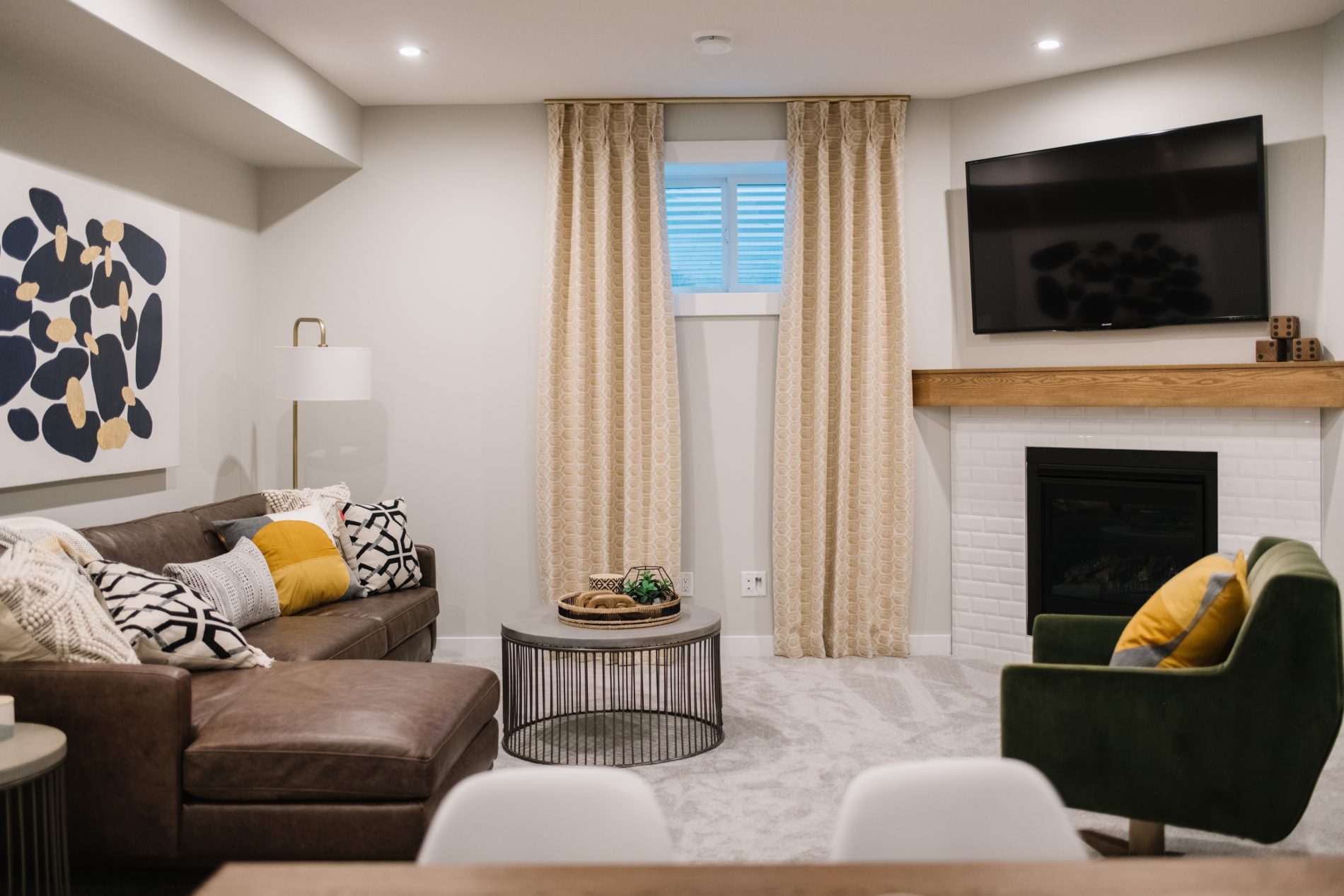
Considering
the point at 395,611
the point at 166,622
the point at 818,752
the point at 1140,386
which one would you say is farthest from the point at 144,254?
the point at 1140,386

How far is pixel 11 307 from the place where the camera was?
336 cm

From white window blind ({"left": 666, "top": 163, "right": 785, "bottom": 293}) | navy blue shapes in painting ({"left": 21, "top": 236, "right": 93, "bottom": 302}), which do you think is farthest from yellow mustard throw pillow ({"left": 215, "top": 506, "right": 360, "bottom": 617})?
white window blind ({"left": 666, "top": 163, "right": 785, "bottom": 293})

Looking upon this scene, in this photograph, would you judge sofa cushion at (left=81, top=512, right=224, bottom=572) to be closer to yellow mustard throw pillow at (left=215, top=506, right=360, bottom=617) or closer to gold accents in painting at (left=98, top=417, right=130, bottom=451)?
yellow mustard throw pillow at (left=215, top=506, right=360, bottom=617)

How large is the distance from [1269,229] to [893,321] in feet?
5.08

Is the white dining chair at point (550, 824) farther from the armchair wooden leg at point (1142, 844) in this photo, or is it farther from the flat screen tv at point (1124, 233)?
the flat screen tv at point (1124, 233)

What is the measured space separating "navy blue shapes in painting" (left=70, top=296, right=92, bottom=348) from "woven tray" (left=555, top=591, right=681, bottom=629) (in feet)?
6.30

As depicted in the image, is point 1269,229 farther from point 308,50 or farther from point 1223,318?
point 308,50

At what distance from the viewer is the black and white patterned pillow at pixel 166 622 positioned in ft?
9.14

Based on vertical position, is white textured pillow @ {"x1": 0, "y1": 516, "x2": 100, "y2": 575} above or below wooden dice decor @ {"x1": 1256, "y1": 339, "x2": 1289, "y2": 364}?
below

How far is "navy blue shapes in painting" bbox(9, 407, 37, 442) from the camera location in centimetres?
338

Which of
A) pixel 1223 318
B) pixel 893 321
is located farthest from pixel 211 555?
pixel 1223 318

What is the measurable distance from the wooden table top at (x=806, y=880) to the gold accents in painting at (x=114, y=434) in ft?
10.1

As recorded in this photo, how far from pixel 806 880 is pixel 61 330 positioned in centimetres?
341

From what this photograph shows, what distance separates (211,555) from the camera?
391 cm
